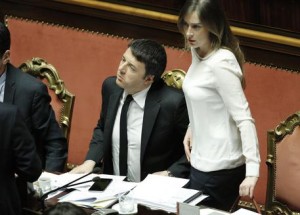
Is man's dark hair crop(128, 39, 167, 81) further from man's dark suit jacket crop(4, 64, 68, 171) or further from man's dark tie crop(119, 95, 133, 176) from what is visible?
man's dark suit jacket crop(4, 64, 68, 171)

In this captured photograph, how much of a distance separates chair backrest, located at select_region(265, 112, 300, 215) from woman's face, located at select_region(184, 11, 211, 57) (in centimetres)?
67

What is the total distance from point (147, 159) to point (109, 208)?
56cm

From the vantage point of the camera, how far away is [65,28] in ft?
14.0

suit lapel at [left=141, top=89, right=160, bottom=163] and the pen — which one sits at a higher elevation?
suit lapel at [left=141, top=89, right=160, bottom=163]

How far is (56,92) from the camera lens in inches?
124

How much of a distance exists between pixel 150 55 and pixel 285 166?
800mm

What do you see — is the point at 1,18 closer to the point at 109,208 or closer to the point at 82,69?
the point at 82,69

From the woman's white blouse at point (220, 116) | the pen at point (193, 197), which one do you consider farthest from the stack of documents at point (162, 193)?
the woman's white blouse at point (220, 116)

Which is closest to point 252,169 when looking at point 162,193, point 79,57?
point 162,193

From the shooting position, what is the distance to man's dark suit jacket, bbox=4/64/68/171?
2.84m

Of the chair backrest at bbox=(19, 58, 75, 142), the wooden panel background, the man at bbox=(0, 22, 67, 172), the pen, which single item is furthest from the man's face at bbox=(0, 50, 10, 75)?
the wooden panel background

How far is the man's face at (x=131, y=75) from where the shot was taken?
283 cm

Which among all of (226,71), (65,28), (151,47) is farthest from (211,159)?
(65,28)

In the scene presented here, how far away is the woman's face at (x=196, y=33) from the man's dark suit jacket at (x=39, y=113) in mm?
792
